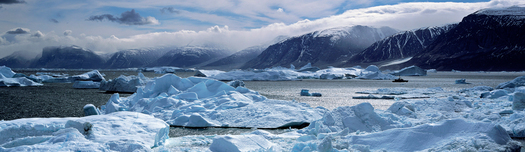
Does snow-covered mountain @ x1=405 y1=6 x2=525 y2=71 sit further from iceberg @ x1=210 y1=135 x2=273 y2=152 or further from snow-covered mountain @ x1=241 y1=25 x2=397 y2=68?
iceberg @ x1=210 y1=135 x2=273 y2=152

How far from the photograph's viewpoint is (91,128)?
554cm

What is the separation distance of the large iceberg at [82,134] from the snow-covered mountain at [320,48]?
13030 cm

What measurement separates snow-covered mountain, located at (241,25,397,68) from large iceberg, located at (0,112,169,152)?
130300 mm

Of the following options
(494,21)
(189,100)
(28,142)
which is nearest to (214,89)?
(189,100)

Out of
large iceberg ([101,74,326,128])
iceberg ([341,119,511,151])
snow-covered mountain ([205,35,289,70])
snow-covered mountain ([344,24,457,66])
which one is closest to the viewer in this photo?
iceberg ([341,119,511,151])

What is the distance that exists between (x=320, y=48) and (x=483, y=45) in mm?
64709

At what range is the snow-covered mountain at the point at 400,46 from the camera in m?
122

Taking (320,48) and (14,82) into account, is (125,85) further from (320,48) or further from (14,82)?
(320,48)

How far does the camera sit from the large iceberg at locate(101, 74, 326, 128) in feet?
29.2

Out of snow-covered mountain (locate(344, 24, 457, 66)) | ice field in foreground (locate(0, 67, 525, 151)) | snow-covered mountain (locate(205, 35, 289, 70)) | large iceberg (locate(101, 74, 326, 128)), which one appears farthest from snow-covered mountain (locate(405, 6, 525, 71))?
ice field in foreground (locate(0, 67, 525, 151))

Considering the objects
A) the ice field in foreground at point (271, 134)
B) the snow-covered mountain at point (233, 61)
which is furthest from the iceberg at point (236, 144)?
the snow-covered mountain at point (233, 61)

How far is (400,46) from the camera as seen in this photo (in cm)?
12488

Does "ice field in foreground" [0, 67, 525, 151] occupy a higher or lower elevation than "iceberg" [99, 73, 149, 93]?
higher

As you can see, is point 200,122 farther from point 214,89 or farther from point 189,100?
point 214,89
